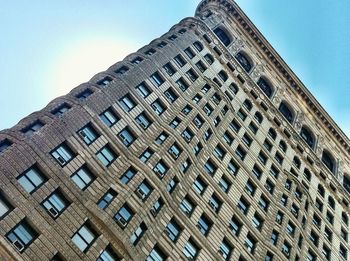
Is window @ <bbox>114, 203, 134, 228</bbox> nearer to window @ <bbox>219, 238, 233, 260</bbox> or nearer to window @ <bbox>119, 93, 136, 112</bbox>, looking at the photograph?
window @ <bbox>219, 238, 233, 260</bbox>

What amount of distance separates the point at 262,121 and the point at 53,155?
2636cm

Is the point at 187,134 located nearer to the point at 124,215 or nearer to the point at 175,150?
the point at 175,150

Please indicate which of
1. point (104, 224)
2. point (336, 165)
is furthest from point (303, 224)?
point (104, 224)

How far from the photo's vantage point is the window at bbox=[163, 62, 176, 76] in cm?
4292

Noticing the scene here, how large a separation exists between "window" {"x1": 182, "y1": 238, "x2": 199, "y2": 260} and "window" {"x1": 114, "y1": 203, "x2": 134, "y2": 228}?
3.97 metres

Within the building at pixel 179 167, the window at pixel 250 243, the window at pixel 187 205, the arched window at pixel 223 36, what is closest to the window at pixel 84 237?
the building at pixel 179 167

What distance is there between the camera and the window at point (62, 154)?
94.4 ft

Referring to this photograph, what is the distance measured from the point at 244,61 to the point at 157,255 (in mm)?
33425

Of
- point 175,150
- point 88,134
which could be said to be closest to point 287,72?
point 175,150

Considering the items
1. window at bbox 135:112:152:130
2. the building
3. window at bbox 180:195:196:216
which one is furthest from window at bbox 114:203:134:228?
window at bbox 135:112:152:130

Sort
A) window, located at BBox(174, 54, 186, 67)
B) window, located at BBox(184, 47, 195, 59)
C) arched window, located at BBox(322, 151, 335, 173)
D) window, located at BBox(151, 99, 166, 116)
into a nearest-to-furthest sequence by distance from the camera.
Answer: window, located at BBox(151, 99, 166, 116), window, located at BBox(174, 54, 186, 67), window, located at BBox(184, 47, 195, 59), arched window, located at BBox(322, 151, 335, 173)

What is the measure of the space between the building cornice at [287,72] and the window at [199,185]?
27.7m

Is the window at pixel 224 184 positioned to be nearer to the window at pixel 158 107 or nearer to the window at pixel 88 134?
the window at pixel 158 107

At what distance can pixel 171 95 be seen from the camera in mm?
40969
